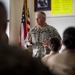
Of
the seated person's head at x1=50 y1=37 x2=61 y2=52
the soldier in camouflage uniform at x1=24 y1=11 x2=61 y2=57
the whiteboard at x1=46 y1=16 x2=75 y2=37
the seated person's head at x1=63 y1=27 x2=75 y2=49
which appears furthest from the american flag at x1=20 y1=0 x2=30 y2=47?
the seated person's head at x1=63 y1=27 x2=75 y2=49

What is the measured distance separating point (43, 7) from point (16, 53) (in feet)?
14.8

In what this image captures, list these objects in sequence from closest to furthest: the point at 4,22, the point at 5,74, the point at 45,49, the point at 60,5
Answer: the point at 5,74
the point at 4,22
the point at 45,49
the point at 60,5

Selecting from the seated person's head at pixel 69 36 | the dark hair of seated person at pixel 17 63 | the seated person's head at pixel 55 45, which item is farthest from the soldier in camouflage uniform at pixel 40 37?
the dark hair of seated person at pixel 17 63

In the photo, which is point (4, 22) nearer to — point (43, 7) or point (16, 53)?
point (16, 53)

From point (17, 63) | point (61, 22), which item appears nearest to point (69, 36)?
point (17, 63)

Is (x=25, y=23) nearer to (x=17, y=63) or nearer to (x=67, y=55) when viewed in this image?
(x=67, y=55)

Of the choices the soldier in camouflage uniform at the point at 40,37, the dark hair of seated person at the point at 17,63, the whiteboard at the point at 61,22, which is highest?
the dark hair of seated person at the point at 17,63

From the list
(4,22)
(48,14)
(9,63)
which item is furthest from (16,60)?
(48,14)

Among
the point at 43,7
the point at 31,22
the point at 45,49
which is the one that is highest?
the point at 43,7

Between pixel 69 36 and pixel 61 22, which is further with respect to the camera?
pixel 61 22

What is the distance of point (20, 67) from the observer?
31 centimetres

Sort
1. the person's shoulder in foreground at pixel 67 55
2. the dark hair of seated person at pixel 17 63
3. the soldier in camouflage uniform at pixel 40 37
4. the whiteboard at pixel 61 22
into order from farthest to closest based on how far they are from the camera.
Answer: the whiteboard at pixel 61 22 → the soldier in camouflage uniform at pixel 40 37 → the person's shoulder in foreground at pixel 67 55 → the dark hair of seated person at pixel 17 63

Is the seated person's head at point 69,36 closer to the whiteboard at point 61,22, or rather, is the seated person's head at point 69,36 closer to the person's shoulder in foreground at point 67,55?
the person's shoulder in foreground at point 67,55

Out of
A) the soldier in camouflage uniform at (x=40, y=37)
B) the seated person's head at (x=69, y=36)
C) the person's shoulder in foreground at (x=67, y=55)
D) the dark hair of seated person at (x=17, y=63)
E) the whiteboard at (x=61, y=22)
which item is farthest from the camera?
the whiteboard at (x=61, y=22)
